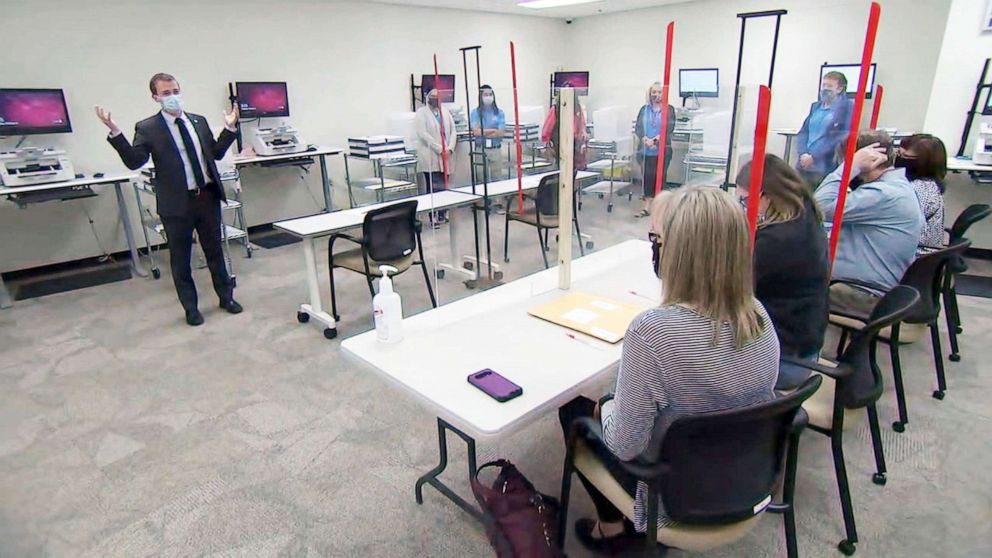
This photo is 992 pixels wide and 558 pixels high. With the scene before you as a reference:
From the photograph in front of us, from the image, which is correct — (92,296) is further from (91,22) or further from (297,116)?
(297,116)

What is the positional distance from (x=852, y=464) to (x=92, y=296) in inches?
191

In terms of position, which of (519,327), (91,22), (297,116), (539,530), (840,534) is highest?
(91,22)

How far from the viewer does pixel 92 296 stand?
4.13 meters

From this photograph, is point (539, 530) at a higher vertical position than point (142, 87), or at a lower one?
lower

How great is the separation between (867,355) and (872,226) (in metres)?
1.06

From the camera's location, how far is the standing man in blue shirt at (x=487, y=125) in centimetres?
346

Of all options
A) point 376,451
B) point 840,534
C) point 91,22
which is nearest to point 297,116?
point 91,22

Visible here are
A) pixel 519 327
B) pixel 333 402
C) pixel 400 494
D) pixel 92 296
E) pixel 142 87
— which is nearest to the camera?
pixel 519 327

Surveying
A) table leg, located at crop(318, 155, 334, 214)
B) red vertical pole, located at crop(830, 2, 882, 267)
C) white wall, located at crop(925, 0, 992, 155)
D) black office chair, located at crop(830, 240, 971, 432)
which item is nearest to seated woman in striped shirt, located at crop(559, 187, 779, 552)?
red vertical pole, located at crop(830, 2, 882, 267)

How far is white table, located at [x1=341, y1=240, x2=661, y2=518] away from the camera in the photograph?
1.35 metres

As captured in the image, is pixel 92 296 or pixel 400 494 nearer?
pixel 400 494

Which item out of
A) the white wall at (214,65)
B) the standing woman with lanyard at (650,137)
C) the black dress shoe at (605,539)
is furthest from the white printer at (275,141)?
the black dress shoe at (605,539)

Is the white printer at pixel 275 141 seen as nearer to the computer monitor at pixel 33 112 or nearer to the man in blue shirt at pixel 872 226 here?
the computer monitor at pixel 33 112

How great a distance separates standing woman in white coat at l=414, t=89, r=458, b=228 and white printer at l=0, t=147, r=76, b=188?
276 cm
